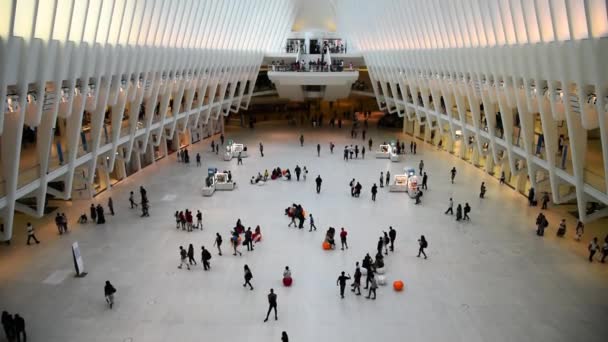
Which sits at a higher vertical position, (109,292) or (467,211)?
(109,292)

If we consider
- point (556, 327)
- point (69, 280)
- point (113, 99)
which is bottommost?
point (556, 327)

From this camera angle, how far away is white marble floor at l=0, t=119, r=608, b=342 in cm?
1266

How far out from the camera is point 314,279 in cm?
1530

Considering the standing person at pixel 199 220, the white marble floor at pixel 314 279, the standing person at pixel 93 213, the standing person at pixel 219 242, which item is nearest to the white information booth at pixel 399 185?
the white marble floor at pixel 314 279

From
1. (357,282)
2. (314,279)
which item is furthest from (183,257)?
(357,282)

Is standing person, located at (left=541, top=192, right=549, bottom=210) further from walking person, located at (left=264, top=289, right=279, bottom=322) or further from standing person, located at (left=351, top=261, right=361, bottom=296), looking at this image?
walking person, located at (left=264, top=289, right=279, bottom=322)

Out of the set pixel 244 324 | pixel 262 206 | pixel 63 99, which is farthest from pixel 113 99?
pixel 244 324

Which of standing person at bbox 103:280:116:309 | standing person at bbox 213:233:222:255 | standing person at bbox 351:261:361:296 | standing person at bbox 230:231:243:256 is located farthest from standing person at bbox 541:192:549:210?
standing person at bbox 103:280:116:309

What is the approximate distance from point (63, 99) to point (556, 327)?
16.7m

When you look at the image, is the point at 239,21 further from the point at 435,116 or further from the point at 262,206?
the point at 262,206

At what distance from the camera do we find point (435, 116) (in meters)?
33.7

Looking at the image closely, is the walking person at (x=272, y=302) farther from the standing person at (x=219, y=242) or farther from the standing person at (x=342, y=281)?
the standing person at (x=219, y=242)

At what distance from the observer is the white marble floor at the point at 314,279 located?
12664 mm

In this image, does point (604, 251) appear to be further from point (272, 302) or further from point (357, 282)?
point (272, 302)
